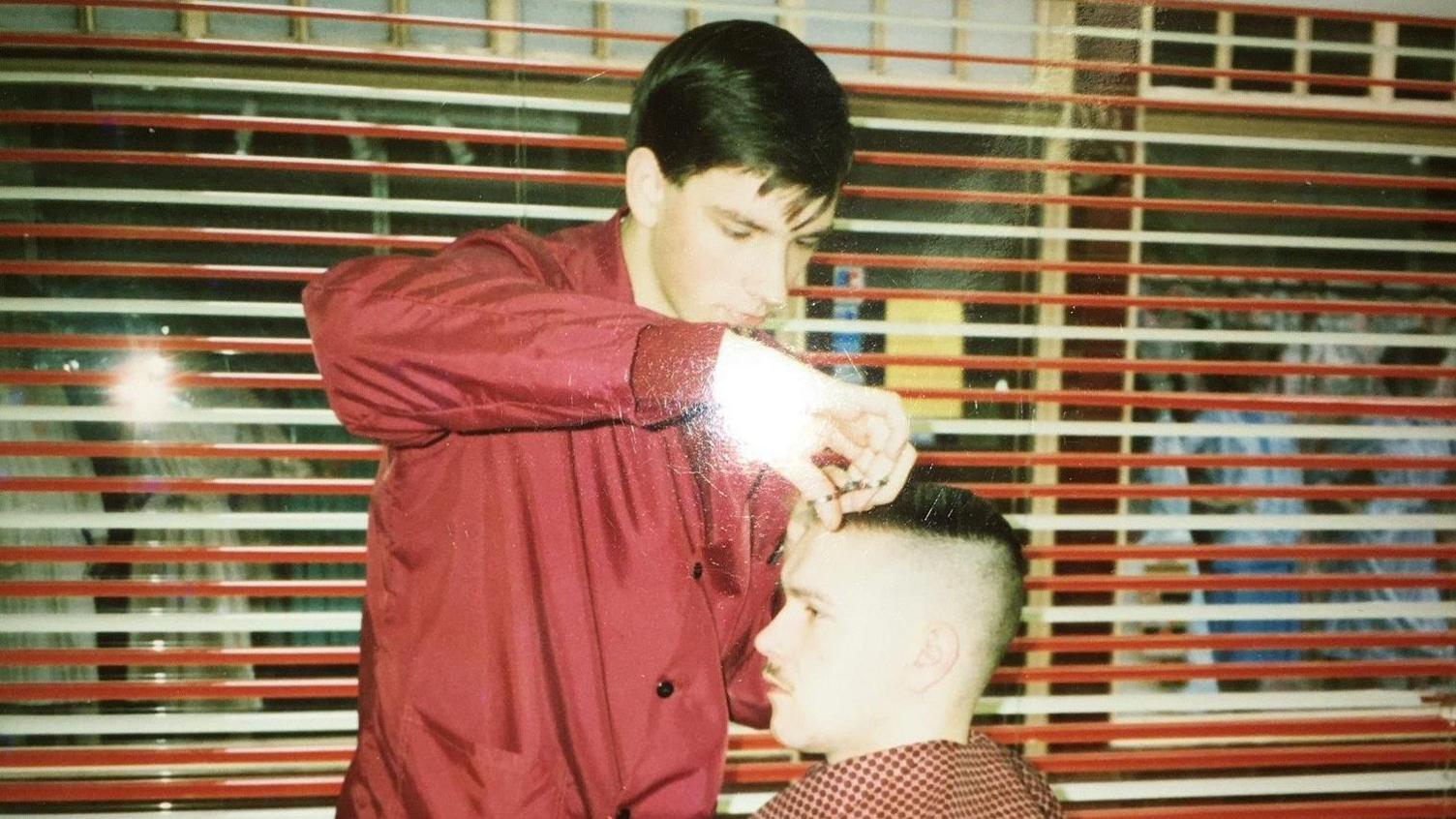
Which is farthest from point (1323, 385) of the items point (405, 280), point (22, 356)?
point (22, 356)

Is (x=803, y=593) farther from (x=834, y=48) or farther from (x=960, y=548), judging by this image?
(x=834, y=48)

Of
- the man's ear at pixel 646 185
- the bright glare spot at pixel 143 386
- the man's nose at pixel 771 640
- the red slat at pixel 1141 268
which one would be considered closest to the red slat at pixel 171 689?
the bright glare spot at pixel 143 386

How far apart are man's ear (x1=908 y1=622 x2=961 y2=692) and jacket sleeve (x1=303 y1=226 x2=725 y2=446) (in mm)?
635

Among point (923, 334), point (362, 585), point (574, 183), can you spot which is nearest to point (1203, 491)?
point (923, 334)

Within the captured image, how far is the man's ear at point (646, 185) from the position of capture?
1.49 meters

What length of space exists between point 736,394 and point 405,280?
47 centimetres

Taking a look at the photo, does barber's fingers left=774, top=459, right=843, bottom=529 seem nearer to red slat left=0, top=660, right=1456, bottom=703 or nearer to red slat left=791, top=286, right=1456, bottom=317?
red slat left=791, top=286, right=1456, bottom=317

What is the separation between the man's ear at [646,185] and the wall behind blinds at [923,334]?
90 cm

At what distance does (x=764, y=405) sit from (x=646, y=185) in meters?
0.60

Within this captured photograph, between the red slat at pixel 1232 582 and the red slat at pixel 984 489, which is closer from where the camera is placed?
the red slat at pixel 984 489

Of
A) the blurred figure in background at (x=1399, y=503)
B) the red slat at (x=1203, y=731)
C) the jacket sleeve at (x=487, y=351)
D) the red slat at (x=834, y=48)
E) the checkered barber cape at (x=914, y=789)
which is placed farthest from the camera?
the blurred figure in background at (x=1399, y=503)

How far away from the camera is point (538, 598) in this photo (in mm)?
1391

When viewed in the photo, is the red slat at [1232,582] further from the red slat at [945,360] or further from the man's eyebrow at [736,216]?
the man's eyebrow at [736,216]

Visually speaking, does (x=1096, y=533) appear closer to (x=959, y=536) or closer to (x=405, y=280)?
(x=959, y=536)
